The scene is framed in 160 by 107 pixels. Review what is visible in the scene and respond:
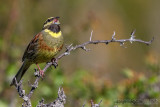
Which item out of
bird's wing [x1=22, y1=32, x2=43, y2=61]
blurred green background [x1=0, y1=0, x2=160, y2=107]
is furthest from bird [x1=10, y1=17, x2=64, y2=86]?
blurred green background [x1=0, y1=0, x2=160, y2=107]

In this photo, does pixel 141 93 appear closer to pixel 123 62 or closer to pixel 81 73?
pixel 81 73

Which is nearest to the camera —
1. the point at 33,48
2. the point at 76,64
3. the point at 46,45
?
the point at 46,45

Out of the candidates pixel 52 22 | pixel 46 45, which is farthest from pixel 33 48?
pixel 52 22

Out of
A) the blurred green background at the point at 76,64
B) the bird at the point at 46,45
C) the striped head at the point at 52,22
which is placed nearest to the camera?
the bird at the point at 46,45

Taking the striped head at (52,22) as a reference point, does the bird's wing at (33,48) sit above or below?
below

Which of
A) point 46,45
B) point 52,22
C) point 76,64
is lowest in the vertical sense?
point 46,45

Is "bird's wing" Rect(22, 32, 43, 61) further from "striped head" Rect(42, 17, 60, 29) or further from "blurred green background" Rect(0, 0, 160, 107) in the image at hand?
"blurred green background" Rect(0, 0, 160, 107)

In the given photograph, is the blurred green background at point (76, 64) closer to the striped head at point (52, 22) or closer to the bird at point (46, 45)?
the bird at point (46, 45)

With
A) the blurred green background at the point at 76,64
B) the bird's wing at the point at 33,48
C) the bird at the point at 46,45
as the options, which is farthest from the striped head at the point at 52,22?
the blurred green background at the point at 76,64

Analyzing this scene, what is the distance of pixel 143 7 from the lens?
1378 centimetres

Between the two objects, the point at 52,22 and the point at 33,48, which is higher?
the point at 52,22

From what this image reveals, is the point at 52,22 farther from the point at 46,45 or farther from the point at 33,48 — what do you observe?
the point at 33,48

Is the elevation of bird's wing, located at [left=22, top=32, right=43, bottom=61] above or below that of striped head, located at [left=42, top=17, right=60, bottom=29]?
below

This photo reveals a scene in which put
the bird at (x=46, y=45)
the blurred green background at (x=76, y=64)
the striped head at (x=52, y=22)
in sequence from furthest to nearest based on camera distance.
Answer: the blurred green background at (x=76, y=64), the striped head at (x=52, y=22), the bird at (x=46, y=45)
